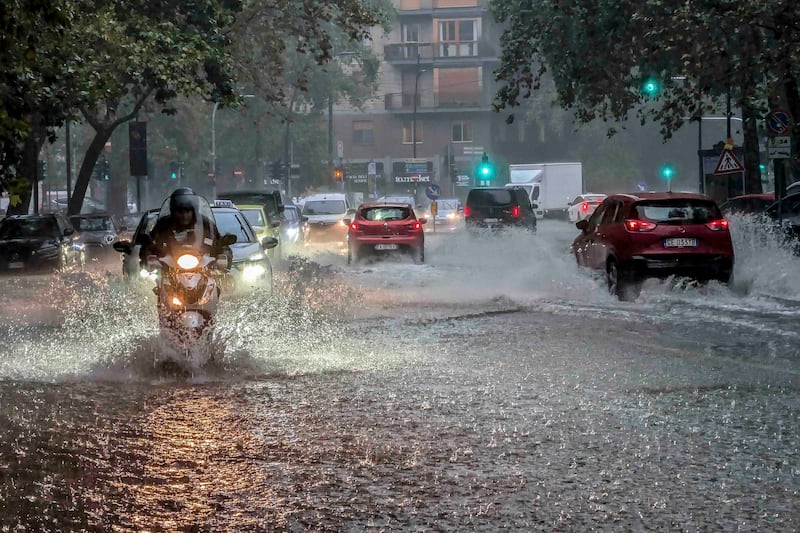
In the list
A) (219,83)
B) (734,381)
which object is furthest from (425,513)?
(219,83)

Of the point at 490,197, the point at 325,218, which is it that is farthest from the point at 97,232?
the point at 490,197

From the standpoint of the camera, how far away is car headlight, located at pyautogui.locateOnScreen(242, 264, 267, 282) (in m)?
18.6

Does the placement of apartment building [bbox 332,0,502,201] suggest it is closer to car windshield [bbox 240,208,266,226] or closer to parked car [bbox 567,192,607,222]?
parked car [bbox 567,192,607,222]

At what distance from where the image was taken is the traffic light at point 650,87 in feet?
116

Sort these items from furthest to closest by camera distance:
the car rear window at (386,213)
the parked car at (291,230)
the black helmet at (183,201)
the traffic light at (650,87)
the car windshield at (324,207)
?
the car windshield at (324,207) → the parked car at (291,230) → the traffic light at (650,87) → the car rear window at (386,213) → the black helmet at (183,201)

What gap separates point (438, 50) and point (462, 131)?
6022 mm

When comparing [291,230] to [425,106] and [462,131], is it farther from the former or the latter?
[462,131]

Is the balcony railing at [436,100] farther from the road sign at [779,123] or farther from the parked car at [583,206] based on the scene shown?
the road sign at [779,123]

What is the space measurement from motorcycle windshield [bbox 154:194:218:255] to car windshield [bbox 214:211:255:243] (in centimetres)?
694

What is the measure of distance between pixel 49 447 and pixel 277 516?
2.32 metres

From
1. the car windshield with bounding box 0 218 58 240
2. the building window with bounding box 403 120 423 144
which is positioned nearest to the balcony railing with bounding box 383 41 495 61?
the building window with bounding box 403 120 423 144

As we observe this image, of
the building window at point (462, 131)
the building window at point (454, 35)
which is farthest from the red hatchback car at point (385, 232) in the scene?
the building window at point (462, 131)

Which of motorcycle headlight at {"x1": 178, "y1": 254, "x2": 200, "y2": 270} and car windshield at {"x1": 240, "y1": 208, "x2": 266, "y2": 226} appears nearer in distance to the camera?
motorcycle headlight at {"x1": 178, "y1": 254, "x2": 200, "y2": 270}

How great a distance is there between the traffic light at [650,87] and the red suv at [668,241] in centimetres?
1529
